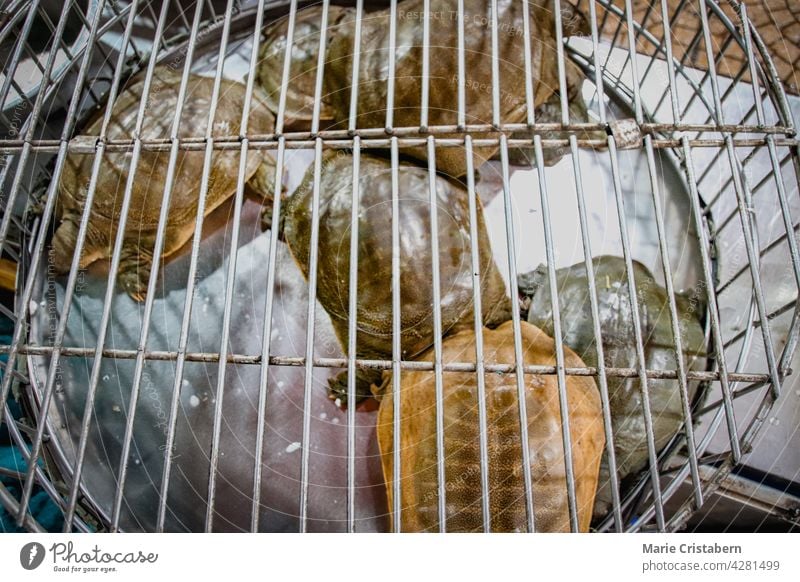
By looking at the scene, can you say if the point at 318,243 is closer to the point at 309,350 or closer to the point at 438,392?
the point at 309,350

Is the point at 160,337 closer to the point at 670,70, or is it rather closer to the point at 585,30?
the point at 670,70

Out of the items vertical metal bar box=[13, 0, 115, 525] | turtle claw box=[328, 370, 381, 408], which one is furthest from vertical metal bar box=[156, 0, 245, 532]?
turtle claw box=[328, 370, 381, 408]

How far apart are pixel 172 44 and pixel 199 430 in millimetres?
2151

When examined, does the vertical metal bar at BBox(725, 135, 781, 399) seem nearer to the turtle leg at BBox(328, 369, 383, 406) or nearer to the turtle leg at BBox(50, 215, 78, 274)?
the turtle leg at BBox(328, 369, 383, 406)

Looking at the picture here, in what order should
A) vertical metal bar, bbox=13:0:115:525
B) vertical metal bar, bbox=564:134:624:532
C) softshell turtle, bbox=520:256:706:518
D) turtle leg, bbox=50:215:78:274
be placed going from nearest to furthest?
vertical metal bar, bbox=564:134:624:532, vertical metal bar, bbox=13:0:115:525, softshell turtle, bbox=520:256:706:518, turtle leg, bbox=50:215:78:274

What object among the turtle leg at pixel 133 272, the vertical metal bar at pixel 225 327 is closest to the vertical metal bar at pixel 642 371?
the vertical metal bar at pixel 225 327

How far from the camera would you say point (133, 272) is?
117 inches

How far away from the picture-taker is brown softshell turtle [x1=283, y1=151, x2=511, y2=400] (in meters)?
2.34

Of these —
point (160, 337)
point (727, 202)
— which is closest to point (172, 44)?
point (160, 337)

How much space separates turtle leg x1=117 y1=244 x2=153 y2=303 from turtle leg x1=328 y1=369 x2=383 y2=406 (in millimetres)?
1150

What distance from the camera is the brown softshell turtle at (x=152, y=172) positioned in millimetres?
2562

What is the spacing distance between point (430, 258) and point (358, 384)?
84cm

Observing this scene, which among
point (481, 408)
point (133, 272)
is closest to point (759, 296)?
point (481, 408)

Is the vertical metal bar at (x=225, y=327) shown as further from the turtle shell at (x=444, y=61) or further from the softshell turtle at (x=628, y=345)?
the softshell turtle at (x=628, y=345)
